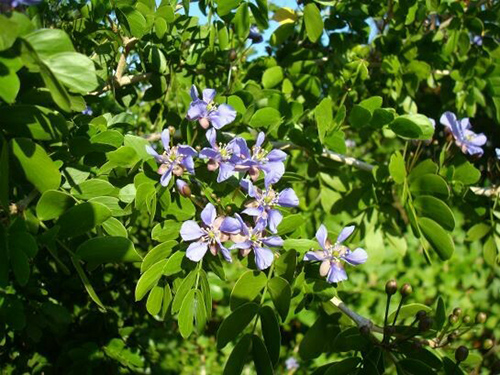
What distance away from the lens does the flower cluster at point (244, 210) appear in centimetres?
105

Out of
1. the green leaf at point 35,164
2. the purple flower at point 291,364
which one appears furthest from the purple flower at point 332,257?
the purple flower at point 291,364

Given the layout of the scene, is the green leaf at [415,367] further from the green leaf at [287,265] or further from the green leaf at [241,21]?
the green leaf at [241,21]

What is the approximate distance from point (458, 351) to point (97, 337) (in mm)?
1207

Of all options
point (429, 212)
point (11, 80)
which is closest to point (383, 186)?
point (429, 212)

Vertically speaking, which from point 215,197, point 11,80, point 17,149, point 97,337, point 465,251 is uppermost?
point 11,80

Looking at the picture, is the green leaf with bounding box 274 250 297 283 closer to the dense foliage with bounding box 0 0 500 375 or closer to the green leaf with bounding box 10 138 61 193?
the dense foliage with bounding box 0 0 500 375

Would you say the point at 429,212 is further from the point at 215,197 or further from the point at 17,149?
the point at 17,149

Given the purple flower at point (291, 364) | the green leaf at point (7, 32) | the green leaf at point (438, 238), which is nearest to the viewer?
the green leaf at point (7, 32)

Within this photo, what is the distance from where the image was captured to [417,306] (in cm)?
124

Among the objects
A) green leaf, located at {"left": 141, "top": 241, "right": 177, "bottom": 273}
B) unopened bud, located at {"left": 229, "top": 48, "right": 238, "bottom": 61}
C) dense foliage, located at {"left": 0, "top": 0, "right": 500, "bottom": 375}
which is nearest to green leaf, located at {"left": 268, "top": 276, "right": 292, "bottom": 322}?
dense foliage, located at {"left": 0, "top": 0, "right": 500, "bottom": 375}

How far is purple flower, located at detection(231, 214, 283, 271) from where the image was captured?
1048 mm

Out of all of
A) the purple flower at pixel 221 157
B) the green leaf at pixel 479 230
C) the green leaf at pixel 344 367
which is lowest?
the green leaf at pixel 479 230

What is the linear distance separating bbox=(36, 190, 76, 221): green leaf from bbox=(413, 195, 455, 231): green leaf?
87 cm

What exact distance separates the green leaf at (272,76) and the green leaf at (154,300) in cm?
87
